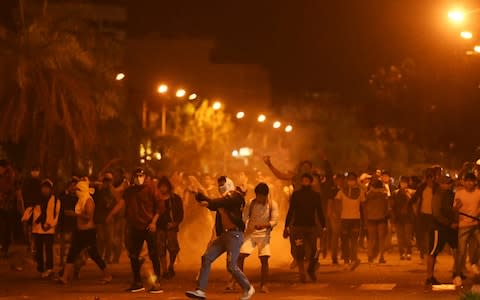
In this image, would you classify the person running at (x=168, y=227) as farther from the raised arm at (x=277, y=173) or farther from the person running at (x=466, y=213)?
the person running at (x=466, y=213)

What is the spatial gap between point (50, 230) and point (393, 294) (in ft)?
21.8

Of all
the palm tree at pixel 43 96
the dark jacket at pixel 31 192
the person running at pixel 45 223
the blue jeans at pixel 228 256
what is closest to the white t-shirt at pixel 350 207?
the person running at pixel 45 223

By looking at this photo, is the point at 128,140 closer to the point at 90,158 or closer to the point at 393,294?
the point at 90,158

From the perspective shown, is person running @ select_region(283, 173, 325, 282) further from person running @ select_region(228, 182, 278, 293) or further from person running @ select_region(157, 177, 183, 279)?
person running @ select_region(157, 177, 183, 279)

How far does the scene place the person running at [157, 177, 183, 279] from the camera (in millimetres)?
19562

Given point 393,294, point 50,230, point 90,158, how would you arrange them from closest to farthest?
point 393,294
point 50,230
point 90,158

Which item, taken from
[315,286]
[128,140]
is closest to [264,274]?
[315,286]

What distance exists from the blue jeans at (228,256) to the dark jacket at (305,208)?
3468mm

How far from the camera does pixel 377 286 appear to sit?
17844 mm

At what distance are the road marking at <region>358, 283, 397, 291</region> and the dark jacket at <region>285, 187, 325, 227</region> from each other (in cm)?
136

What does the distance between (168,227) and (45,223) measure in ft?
7.36

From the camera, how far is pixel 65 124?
30203 millimetres

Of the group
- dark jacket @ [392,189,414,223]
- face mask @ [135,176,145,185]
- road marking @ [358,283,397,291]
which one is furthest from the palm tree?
road marking @ [358,283,397,291]

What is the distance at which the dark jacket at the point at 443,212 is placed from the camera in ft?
56.9
